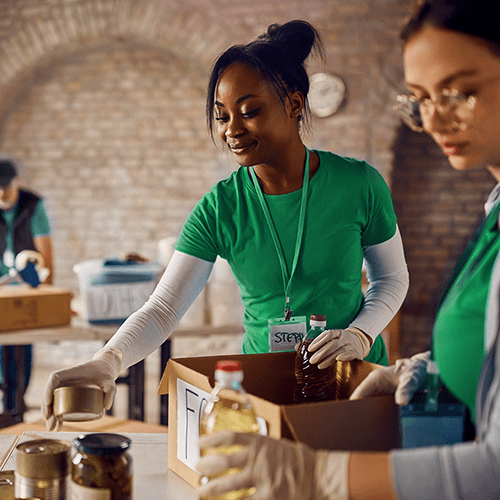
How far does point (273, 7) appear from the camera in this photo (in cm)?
394

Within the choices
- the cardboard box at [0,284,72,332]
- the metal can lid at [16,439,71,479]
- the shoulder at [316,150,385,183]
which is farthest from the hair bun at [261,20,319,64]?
the cardboard box at [0,284,72,332]

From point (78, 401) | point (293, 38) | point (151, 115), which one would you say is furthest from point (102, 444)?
point (151, 115)

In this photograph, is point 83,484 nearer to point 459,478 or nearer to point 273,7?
point 459,478

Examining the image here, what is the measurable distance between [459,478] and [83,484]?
17.7 inches

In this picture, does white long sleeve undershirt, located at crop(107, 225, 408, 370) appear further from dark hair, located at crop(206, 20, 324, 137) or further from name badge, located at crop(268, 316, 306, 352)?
dark hair, located at crop(206, 20, 324, 137)

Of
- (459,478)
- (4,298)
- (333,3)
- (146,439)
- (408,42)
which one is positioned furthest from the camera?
(333,3)

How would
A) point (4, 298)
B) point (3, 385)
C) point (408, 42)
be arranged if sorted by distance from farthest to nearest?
point (3, 385)
point (4, 298)
point (408, 42)

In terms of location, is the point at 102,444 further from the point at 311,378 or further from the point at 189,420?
the point at 311,378

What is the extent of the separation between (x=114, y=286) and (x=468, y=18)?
2107 millimetres

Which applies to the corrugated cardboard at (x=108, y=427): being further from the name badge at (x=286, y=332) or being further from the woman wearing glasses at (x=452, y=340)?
the woman wearing glasses at (x=452, y=340)

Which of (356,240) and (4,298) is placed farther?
(4,298)

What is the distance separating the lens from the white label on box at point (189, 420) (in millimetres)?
901

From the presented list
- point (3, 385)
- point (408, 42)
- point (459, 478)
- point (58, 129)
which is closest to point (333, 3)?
point (58, 129)

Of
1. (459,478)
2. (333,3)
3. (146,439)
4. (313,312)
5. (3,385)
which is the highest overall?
(333,3)
